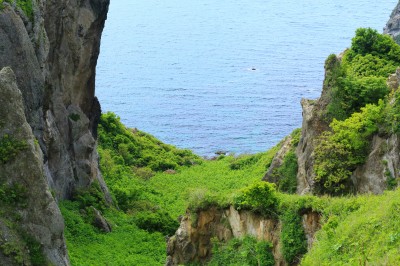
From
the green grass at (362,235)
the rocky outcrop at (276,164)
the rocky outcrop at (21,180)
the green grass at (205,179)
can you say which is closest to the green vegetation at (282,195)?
the green grass at (362,235)

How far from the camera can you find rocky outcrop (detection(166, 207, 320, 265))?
3269cm

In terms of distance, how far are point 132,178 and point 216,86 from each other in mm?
53829

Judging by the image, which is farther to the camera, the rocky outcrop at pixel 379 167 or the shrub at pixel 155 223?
the shrub at pixel 155 223

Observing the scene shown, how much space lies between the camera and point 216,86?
4970 inches

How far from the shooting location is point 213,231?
1403 inches

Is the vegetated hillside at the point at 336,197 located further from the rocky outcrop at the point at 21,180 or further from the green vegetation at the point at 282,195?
the rocky outcrop at the point at 21,180

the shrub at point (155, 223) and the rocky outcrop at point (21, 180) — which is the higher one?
the rocky outcrop at point (21, 180)

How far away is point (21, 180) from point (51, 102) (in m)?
24.0

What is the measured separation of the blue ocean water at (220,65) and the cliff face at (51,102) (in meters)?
42.3

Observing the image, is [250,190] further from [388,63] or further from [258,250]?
[388,63]

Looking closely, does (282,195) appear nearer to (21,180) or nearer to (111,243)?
(21,180)

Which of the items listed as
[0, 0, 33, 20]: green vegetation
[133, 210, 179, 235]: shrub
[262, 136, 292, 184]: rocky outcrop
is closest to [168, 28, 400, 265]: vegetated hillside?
[262, 136, 292, 184]: rocky outcrop

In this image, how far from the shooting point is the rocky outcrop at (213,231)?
32688 mm

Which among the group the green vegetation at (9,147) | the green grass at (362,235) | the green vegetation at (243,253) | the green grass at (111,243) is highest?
the green vegetation at (9,147)
